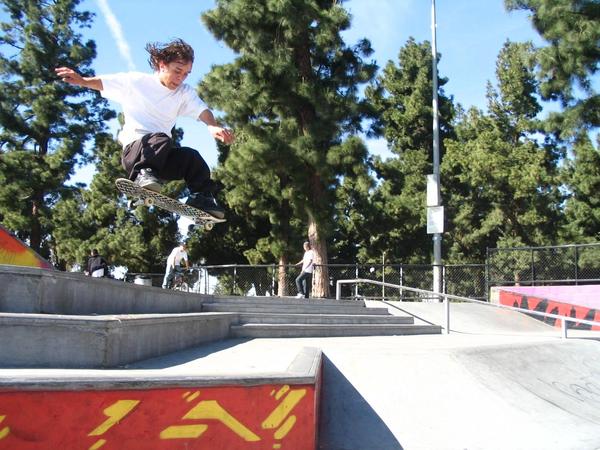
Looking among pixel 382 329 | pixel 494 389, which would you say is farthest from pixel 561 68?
pixel 494 389

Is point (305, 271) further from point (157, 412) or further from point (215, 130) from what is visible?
point (157, 412)

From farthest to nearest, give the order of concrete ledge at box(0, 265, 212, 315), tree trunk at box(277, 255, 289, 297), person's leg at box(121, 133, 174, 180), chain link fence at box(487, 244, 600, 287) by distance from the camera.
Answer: tree trunk at box(277, 255, 289, 297) < chain link fence at box(487, 244, 600, 287) < person's leg at box(121, 133, 174, 180) < concrete ledge at box(0, 265, 212, 315)

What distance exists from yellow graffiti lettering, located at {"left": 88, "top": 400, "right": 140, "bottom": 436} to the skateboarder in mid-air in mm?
2849

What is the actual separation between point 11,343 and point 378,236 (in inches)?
1125

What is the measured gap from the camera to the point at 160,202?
6.23 m

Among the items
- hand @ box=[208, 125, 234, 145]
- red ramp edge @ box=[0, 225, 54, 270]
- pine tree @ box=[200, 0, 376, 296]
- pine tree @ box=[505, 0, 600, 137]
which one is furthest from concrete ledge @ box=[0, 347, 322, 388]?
pine tree @ box=[505, 0, 600, 137]

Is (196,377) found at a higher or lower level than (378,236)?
lower

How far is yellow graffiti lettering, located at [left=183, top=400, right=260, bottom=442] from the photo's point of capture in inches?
127

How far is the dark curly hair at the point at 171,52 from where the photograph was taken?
5484mm

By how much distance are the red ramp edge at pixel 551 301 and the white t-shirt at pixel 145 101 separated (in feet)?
47.9

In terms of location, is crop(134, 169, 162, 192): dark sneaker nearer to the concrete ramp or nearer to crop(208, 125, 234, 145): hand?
crop(208, 125, 234, 145): hand

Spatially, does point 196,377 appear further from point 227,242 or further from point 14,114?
point 14,114

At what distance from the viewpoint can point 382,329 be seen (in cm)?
1029

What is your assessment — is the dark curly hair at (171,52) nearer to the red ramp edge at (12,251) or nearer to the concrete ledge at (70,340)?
the concrete ledge at (70,340)
